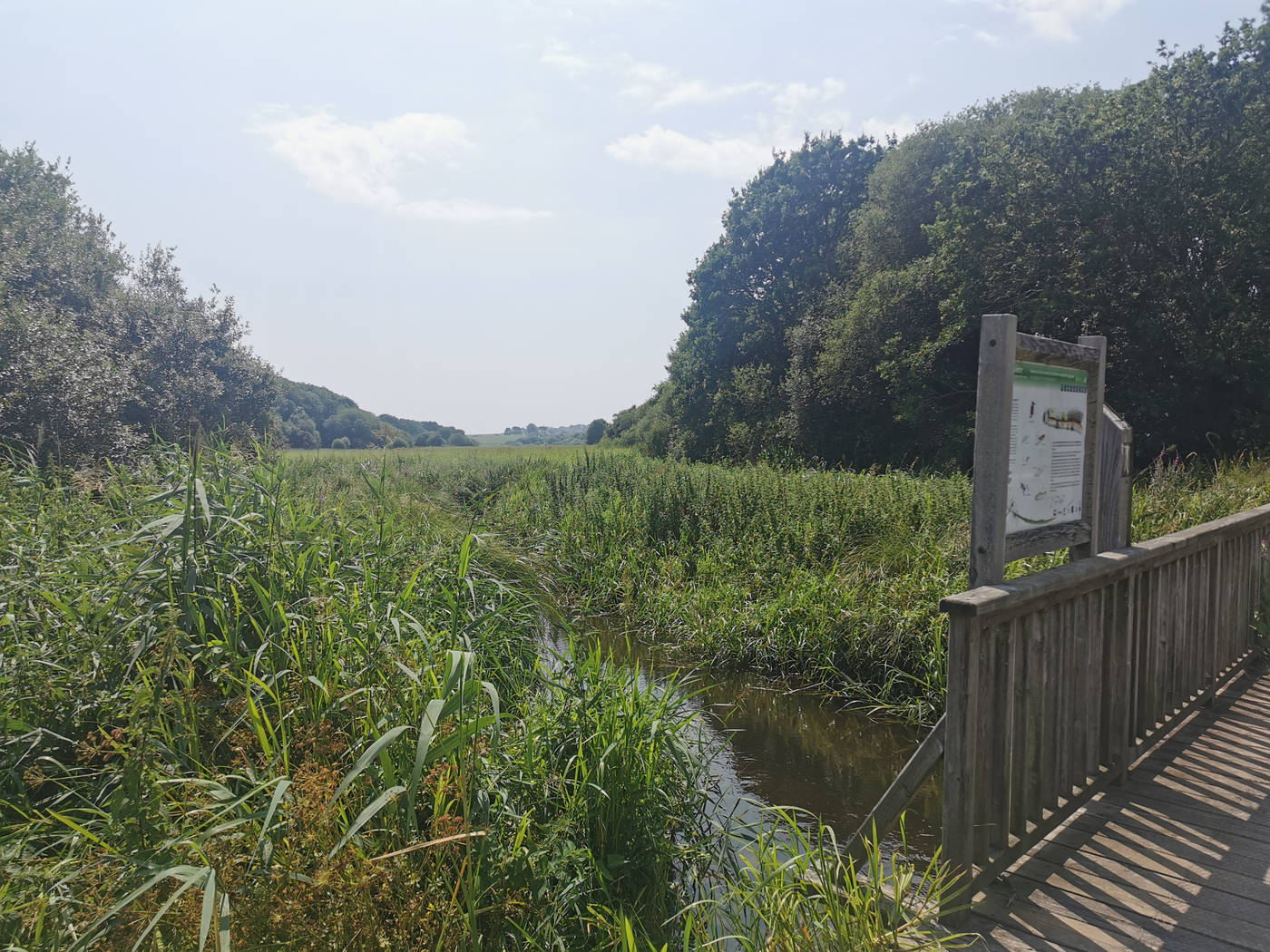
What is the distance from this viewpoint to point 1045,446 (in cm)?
316

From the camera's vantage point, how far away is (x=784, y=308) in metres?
27.5

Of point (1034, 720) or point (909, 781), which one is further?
point (1034, 720)

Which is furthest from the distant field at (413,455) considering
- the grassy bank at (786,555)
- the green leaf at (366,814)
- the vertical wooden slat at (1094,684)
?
the vertical wooden slat at (1094,684)

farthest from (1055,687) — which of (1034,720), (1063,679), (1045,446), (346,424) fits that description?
(346,424)

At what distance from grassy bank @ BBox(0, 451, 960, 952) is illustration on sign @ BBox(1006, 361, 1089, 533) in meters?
1.47

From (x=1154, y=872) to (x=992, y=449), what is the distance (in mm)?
1663

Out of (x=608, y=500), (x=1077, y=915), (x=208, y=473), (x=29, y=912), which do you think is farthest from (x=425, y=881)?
(x=608, y=500)

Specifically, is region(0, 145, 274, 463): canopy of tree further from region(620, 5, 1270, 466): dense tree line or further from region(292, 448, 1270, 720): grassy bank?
region(620, 5, 1270, 466): dense tree line

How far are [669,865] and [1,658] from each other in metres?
2.92

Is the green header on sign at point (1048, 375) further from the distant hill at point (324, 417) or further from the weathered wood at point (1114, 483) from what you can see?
the distant hill at point (324, 417)

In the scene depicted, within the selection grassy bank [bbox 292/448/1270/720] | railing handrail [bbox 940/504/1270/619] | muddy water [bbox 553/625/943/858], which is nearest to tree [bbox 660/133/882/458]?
grassy bank [bbox 292/448/1270/720]

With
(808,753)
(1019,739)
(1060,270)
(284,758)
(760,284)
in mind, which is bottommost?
(808,753)

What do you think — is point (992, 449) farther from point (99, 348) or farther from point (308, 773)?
point (99, 348)

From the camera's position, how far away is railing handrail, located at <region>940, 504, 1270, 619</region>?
99.3 inches
